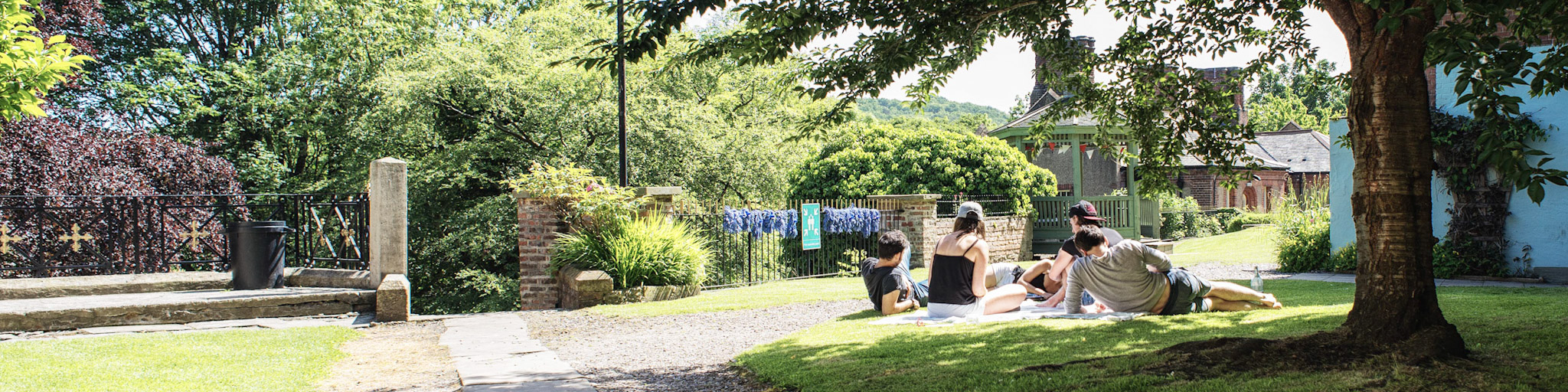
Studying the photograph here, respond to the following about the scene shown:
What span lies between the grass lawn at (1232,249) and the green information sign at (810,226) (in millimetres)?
6741

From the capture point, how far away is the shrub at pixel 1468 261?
11547 mm

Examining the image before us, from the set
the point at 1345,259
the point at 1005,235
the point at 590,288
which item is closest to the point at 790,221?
the point at 590,288

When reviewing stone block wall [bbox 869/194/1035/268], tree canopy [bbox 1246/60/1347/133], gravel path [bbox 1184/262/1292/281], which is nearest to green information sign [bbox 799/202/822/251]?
stone block wall [bbox 869/194/1035/268]

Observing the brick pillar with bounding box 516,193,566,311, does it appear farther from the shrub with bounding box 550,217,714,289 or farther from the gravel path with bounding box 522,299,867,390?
the gravel path with bounding box 522,299,867,390

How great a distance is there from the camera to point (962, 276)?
7.68 metres

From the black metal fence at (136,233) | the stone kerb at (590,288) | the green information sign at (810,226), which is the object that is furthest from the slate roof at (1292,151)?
the black metal fence at (136,233)

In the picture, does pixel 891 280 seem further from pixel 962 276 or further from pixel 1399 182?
pixel 1399 182

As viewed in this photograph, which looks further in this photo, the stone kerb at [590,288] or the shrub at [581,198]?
the shrub at [581,198]

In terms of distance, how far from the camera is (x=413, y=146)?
21234mm

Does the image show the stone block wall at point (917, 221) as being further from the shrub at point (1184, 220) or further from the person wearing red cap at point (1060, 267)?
the shrub at point (1184, 220)

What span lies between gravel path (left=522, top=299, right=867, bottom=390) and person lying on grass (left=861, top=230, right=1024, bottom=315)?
0.63 meters

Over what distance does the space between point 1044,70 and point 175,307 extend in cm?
802

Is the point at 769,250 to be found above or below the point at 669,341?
above

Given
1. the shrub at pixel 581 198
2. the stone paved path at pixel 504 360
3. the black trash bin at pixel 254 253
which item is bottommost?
the stone paved path at pixel 504 360
